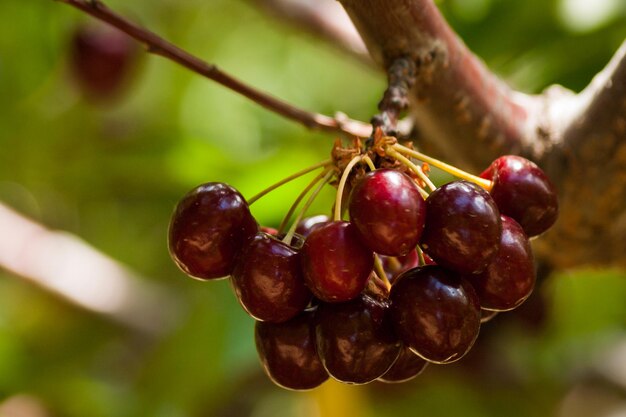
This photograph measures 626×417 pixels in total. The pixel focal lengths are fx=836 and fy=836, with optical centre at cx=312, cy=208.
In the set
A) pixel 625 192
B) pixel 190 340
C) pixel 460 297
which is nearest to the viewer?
pixel 460 297

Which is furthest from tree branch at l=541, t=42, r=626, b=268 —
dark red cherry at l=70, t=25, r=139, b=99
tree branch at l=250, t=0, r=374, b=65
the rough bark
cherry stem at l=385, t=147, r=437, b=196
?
dark red cherry at l=70, t=25, r=139, b=99

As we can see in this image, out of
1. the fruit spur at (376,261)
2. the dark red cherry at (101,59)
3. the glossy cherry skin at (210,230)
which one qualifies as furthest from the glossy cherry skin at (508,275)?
the dark red cherry at (101,59)

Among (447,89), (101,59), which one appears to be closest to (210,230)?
(447,89)

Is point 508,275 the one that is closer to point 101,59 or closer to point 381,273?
point 381,273

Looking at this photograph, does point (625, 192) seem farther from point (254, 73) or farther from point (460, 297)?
point (254, 73)

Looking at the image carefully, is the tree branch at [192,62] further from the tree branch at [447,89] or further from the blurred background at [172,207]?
the blurred background at [172,207]

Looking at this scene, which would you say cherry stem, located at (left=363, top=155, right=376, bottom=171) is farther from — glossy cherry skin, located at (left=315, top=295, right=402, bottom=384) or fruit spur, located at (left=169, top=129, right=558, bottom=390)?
glossy cherry skin, located at (left=315, top=295, right=402, bottom=384)

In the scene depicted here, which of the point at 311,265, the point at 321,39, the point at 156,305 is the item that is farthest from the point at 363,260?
the point at 156,305
